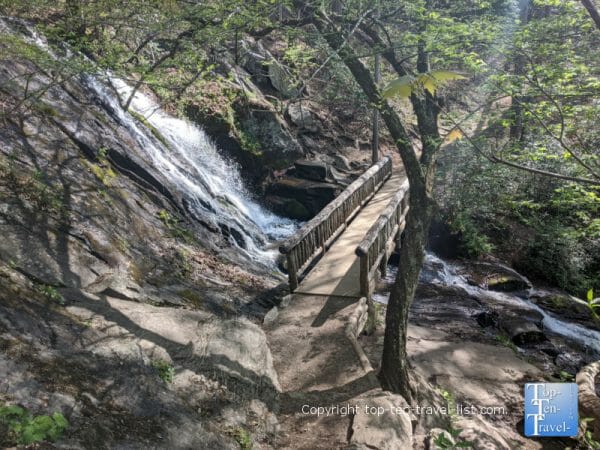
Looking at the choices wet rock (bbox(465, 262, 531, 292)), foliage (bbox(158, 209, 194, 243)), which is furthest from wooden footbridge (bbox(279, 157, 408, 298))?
wet rock (bbox(465, 262, 531, 292))

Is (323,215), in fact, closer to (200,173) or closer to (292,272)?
(292,272)

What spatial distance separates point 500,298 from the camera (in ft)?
38.0

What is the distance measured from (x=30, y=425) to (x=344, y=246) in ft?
26.9

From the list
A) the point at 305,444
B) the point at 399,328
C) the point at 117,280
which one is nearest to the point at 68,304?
the point at 117,280

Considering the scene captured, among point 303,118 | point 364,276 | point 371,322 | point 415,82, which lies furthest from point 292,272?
point 303,118

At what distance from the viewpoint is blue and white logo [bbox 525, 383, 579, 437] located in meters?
5.84

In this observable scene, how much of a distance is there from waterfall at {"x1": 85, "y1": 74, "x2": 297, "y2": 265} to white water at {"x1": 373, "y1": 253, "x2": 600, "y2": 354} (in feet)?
13.9

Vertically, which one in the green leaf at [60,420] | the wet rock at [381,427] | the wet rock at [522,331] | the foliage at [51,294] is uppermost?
the foliage at [51,294]

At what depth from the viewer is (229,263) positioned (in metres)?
9.49

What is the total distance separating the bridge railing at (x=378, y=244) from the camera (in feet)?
25.1

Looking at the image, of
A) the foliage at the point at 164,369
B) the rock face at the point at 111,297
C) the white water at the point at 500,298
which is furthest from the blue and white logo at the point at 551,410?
the foliage at the point at 164,369

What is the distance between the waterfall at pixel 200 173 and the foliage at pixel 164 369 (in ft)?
20.8

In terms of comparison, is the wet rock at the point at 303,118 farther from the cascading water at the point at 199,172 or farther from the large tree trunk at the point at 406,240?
the large tree trunk at the point at 406,240

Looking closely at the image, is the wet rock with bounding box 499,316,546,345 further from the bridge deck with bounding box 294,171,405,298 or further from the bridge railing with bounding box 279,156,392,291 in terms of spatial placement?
the bridge railing with bounding box 279,156,392,291
